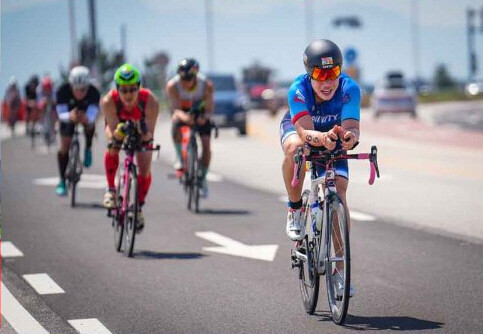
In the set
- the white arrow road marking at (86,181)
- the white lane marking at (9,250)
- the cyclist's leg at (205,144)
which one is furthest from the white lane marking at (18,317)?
the white arrow road marking at (86,181)

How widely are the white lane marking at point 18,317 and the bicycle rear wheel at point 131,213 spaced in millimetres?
2095

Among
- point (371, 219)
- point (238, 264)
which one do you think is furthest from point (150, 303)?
point (371, 219)

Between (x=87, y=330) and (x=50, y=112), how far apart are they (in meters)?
20.5

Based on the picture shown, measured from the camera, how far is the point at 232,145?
1188 inches

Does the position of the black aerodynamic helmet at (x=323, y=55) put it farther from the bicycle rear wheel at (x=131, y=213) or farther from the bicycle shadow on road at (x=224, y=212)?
the bicycle shadow on road at (x=224, y=212)

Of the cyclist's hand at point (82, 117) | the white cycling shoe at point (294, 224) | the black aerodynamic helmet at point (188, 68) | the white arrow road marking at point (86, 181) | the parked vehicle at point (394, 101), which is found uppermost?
the black aerodynamic helmet at point (188, 68)

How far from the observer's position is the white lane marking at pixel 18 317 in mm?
7523

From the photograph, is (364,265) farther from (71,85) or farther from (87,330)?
(71,85)

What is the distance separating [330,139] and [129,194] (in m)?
4.25

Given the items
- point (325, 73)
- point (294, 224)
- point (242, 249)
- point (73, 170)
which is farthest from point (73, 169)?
point (325, 73)

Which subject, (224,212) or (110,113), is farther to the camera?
(224,212)

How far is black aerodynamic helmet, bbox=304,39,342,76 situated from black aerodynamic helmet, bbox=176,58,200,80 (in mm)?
7261

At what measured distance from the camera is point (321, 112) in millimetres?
7828

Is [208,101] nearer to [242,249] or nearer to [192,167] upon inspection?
[192,167]
